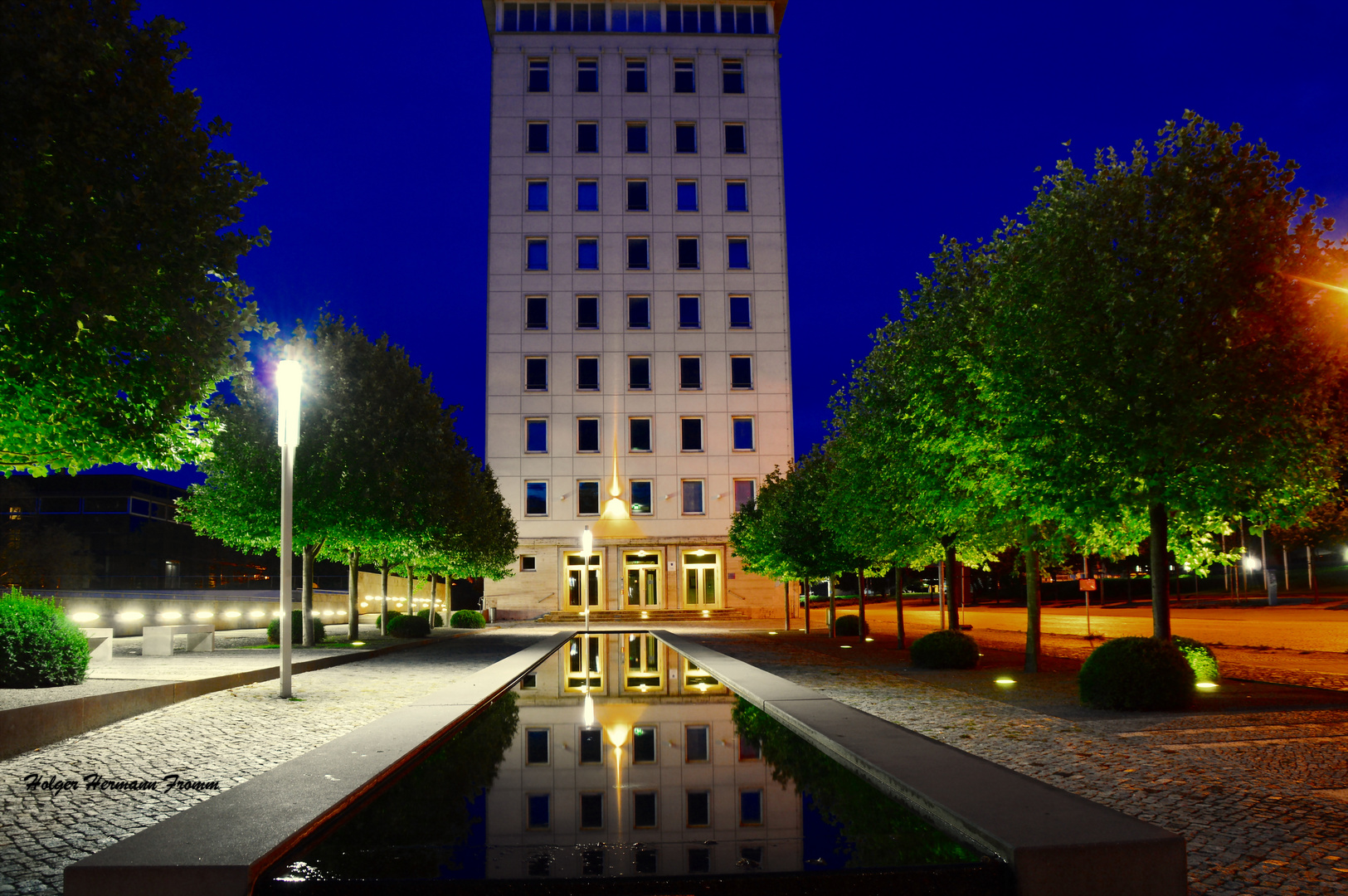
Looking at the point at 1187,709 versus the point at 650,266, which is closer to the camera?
the point at 1187,709

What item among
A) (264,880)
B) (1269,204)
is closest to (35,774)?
(264,880)

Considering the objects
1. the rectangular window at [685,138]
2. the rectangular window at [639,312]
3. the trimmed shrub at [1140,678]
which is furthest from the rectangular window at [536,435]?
the trimmed shrub at [1140,678]

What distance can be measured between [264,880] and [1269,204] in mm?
16619

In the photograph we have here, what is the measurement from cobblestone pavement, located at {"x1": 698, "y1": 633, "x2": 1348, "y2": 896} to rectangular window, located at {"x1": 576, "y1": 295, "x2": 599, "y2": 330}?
4604cm

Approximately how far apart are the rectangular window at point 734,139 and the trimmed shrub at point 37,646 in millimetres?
54401

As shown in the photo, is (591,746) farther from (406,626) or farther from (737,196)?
(737,196)

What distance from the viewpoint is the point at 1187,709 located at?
538 inches

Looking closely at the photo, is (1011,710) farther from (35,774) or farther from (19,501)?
(19,501)

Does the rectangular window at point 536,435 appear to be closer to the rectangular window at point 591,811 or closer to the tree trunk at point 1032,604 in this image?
the tree trunk at point 1032,604

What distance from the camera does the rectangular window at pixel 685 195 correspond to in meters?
61.6

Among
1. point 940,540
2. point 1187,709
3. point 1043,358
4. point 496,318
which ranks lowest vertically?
point 1187,709

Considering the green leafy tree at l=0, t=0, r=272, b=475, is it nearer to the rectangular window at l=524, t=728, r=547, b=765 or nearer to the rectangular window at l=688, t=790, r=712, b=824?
the rectangular window at l=524, t=728, r=547, b=765

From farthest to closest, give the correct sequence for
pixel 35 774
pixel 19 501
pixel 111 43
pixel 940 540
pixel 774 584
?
pixel 19 501 → pixel 774 584 → pixel 940 540 → pixel 111 43 → pixel 35 774

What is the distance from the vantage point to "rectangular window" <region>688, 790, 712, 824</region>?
6.95 m
